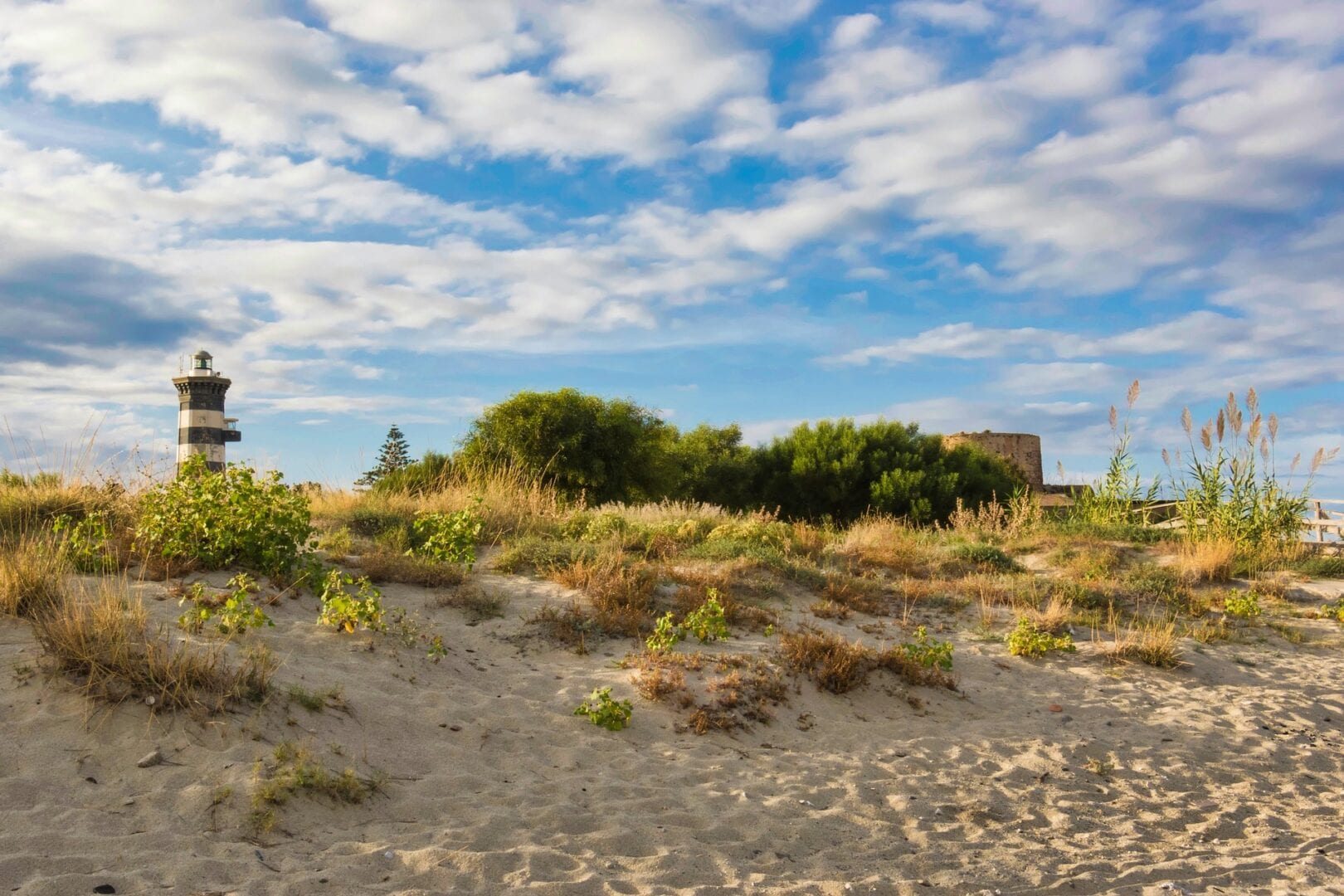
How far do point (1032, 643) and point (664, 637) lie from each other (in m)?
3.74

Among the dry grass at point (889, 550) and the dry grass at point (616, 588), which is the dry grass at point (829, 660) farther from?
the dry grass at point (889, 550)

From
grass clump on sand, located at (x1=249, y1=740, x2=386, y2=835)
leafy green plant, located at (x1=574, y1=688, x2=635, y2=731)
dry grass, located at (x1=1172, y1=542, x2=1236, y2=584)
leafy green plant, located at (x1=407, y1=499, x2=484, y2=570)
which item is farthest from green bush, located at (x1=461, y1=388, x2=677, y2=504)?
grass clump on sand, located at (x1=249, y1=740, x2=386, y2=835)

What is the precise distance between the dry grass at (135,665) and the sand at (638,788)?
0.13 m

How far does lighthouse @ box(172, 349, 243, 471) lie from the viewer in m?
34.7

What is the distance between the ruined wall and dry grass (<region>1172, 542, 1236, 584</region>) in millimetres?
22217

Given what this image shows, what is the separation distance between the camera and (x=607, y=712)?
21.7 feet

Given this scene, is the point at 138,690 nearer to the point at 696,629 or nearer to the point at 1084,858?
the point at 696,629

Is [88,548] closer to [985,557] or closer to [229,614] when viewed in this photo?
[229,614]

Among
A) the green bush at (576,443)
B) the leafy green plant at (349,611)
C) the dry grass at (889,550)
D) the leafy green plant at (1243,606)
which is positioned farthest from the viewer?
the green bush at (576,443)

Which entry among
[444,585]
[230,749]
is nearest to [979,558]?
[444,585]

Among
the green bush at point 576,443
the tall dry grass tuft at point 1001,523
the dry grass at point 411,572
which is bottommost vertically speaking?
the dry grass at point 411,572

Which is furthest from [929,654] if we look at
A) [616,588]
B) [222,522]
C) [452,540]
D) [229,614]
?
[222,522]

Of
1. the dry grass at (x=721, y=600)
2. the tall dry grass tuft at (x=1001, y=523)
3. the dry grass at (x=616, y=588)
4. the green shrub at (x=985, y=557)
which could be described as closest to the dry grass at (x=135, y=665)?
the dry grass at (x=616, y=588)

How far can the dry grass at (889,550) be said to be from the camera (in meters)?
12.6
